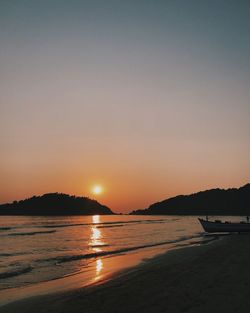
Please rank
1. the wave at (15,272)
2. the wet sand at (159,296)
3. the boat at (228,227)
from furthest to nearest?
1. the boat at (228,227)
2. the wave at (15,272)
3. the wet sand at (159,296)

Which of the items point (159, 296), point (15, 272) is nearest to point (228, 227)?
point (15, 272)

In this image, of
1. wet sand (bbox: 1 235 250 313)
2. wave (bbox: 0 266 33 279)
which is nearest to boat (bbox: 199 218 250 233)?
wet sand (bbox: 1 235 250 313)

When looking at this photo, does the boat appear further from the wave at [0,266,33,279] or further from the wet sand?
the wave at [0,266,33,279]

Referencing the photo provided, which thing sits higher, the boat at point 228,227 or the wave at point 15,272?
the boat at point 228,227

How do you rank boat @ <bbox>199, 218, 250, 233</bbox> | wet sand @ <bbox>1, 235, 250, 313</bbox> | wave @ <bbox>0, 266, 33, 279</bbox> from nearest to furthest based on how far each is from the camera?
wet sand @ <bbox>1, 235, 250, 313</bbox>, wave @ <bbox>0, 266, 33, 279</bbox>, boat @ <bbox>199, 218, 250, 233</bbox>

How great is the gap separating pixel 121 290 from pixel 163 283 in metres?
1.72

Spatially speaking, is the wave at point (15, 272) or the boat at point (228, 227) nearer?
the wave at point (15, 272)

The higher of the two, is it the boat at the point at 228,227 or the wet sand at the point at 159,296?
the boat at the point at 228,227

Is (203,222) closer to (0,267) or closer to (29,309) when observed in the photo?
(0,267)

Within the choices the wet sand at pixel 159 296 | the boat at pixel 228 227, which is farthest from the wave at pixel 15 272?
the boat at pixel 228 227

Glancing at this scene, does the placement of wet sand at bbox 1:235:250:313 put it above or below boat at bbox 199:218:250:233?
below

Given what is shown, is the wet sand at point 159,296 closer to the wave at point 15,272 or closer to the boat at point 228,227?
the wave at point 15,272

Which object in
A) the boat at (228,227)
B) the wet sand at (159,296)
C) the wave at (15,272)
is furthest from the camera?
the boat at (228,227)

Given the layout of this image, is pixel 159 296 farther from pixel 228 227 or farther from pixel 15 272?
pixel 228 227
